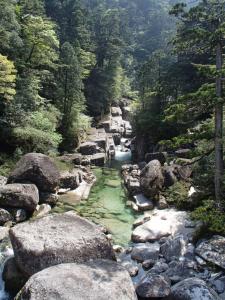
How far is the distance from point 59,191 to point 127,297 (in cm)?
1419

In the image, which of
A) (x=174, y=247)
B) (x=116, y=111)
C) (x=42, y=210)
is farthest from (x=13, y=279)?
(x=116, y=111)

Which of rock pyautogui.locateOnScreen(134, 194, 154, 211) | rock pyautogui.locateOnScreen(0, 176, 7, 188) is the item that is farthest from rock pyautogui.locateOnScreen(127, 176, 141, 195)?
rock pyautogui.locateOnScreen(0, 176, 7, 188)

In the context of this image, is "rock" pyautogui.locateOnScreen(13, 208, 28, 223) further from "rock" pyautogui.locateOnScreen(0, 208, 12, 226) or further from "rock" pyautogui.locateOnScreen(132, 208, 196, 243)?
"rock" pyautogui.locateOnScreen(132, 208, 196, 243)

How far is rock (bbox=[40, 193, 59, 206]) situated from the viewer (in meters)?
21.2

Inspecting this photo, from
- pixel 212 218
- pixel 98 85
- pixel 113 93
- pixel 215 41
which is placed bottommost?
pixel 212 218

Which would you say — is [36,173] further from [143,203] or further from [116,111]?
[116,111]

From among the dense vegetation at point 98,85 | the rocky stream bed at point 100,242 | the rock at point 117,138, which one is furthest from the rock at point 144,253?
the rock at point 117,138

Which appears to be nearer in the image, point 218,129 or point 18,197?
point 218,129

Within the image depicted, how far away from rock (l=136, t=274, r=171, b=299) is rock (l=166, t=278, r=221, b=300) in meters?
0.28

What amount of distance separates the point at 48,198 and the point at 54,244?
30.1 feet

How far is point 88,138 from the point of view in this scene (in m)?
41.4

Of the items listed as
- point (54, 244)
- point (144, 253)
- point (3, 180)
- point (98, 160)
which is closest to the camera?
point (54, 244)

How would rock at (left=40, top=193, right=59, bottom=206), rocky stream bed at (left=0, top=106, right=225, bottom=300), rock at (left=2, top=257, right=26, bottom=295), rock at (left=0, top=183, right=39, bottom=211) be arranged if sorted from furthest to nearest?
rock at (left=40, top=193, right=59, bottom=206) → rock at (left=0, top=183, right=39, bottom=211) → rock at (left=2, top=257, right=26, bottom=295) → rocky stream bed at (left=0, top=106, right=225, bottom=300)

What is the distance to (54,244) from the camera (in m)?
12.3
